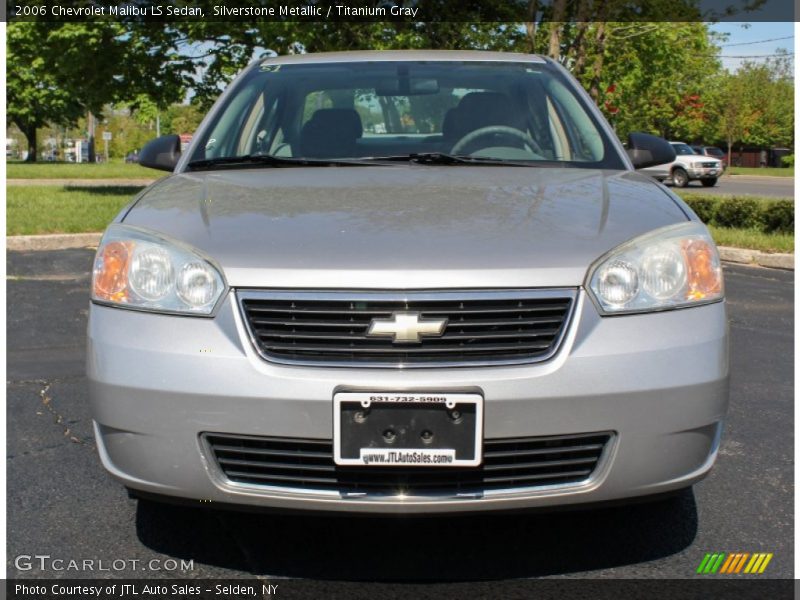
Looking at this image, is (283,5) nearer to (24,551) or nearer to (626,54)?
(626,54)

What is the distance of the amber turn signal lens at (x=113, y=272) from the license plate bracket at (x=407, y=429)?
73cm

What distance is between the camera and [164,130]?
10312 cm

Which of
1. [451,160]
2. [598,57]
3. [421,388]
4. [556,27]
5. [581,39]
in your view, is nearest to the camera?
[421,388]

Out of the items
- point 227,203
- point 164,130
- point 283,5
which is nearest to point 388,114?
point 227,203

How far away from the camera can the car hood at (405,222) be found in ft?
7.60

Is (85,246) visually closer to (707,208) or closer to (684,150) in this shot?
(707,208)

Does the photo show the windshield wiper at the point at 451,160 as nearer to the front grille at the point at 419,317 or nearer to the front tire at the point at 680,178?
the front grille at the point at 419,317

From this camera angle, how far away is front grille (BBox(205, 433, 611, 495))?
2289mm

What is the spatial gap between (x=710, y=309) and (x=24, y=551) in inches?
83.5

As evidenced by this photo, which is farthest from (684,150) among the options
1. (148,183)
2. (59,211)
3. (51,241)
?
(51,241)

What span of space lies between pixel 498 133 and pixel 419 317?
1.53 metres

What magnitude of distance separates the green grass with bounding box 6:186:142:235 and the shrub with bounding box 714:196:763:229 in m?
8.49

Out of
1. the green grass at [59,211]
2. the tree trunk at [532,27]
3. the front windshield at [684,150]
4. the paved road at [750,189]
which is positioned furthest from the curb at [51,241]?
the front windshield at [684,150]

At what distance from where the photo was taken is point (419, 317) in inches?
89.8
